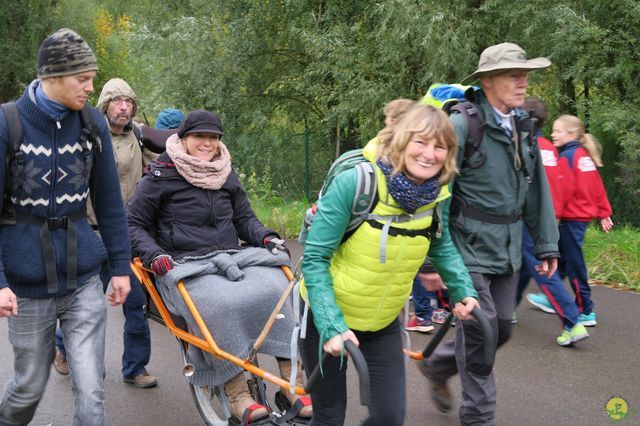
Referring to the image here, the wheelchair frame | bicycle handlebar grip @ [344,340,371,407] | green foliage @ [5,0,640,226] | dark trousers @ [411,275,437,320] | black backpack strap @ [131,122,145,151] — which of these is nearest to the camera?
bicycle handlebar grip @ [344,340,371,407]

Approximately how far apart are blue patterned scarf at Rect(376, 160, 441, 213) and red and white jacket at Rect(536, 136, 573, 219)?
3499 millimetres

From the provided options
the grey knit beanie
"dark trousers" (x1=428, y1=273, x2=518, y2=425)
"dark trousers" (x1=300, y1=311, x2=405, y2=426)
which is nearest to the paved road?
"dark trousers" (x1=428, y1=273, x2=518, y2=425)

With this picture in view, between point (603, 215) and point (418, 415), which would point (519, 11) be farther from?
point (418, 415)

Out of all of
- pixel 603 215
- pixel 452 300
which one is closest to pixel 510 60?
pixel 452 300

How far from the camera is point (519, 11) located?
37.1ft

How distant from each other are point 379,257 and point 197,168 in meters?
1.87

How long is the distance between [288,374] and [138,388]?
1.64 meters

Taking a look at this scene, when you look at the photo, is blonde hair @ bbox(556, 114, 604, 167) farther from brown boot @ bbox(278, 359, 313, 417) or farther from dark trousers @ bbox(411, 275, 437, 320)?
brown boot @ bbox(278, 359, 313, 417)

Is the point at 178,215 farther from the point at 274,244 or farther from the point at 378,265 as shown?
the point at 378,265

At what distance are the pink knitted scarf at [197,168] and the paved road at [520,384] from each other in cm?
149

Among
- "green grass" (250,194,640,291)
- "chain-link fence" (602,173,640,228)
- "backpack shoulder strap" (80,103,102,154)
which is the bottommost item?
"chain-link fence" (602,173,640,228)

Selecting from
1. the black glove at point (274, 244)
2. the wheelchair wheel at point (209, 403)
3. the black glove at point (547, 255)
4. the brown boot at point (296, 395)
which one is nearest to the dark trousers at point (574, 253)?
the black glove at point (547, 255)

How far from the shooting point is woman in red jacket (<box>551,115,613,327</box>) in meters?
Result: 6.63

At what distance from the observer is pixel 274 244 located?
4.70 m
